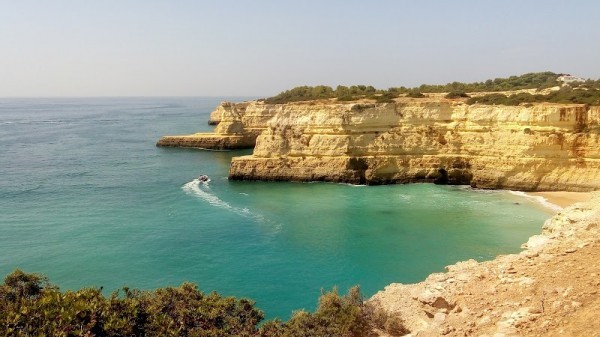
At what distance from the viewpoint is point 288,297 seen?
18188 mm

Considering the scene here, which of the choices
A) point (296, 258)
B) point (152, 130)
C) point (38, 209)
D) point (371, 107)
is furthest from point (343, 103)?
point (152, 130)

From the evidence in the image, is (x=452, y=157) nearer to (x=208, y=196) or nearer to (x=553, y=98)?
(x=553, y=98)

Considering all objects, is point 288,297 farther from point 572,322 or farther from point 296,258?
point 572,322

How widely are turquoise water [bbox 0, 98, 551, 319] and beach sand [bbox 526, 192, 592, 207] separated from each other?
175cm

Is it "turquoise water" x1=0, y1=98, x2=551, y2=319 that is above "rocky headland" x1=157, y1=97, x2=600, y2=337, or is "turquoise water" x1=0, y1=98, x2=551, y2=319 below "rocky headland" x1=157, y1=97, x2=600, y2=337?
below

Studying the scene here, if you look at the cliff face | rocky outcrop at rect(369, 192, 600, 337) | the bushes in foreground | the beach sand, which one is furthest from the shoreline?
rocky outcrop at rect(369, 192, 600, 337)

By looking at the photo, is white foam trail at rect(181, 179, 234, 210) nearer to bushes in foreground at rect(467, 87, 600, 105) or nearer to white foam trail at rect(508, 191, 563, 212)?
white foam trail at rect(508, 191, 563, 212)

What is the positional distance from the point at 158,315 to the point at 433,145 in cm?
3275

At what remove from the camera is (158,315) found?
10.2 m

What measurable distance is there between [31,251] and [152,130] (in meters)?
68.2

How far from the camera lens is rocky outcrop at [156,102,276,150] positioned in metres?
63.7

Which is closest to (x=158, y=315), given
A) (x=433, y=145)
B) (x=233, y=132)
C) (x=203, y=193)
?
(x=203, y=193)

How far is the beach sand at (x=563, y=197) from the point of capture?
102ft

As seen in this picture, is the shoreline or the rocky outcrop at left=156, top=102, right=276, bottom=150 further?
the rocky outcrop at left=156, top=102, right=276, bottom=150
